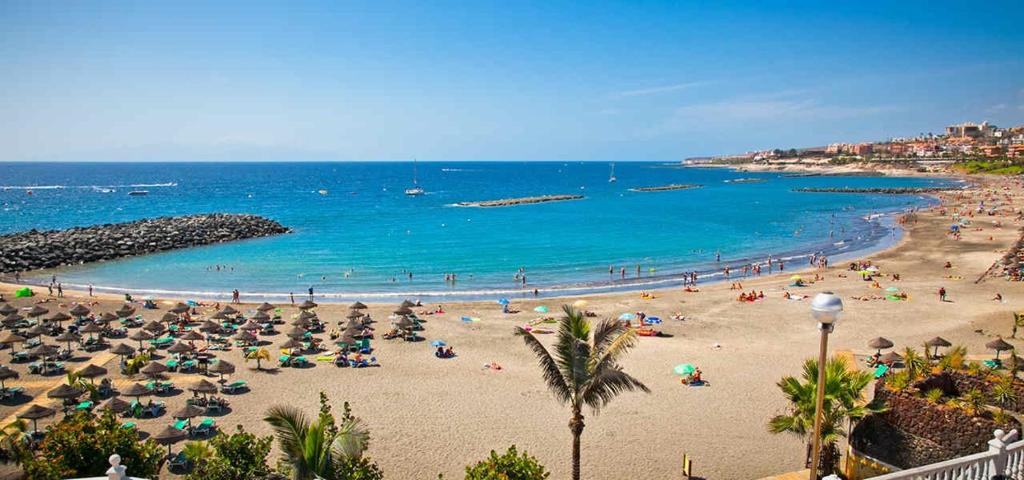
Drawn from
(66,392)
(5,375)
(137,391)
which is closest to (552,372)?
(137,391)

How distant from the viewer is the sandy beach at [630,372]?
60.0 feet

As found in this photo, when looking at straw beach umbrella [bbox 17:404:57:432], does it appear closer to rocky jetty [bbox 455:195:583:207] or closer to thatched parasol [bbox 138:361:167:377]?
thatched parasol [bbox 138:361:167:377]

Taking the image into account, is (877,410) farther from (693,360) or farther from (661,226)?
(661,226)

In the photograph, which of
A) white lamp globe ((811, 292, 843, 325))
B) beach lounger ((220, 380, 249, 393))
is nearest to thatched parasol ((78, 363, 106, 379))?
beach lounger ((220, 380, 249, 393))

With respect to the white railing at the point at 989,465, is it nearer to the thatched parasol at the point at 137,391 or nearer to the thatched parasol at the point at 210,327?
the thatched parasol at the point at 137,391

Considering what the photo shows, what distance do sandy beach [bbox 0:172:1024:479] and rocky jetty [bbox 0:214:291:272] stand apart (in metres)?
16.5

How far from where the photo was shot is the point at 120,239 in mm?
65812

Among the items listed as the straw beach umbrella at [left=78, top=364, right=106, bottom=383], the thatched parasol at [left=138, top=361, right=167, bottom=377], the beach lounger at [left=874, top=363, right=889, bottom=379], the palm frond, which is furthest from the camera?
the thatched parasol at [left=138, top=361, right=167, bottom=377]

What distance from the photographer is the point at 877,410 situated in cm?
1255

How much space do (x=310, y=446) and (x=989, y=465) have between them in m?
10.1

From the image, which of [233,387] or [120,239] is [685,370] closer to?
[233,387]

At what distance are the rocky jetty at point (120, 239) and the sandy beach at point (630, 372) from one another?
16.5 metres

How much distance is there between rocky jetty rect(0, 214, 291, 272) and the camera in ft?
185

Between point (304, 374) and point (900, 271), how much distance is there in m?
44.1
